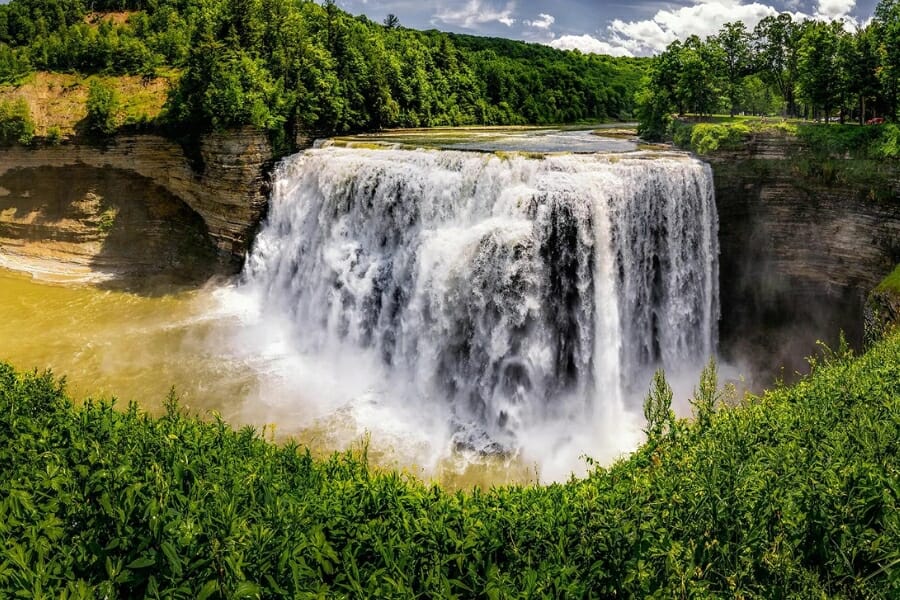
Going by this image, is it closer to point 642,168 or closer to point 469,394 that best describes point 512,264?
point 469,394

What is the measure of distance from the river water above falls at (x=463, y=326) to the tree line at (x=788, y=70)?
6.88 metres

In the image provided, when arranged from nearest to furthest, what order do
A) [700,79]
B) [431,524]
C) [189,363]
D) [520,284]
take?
[431,524]
[520,284]
[189,363]
[700,79]

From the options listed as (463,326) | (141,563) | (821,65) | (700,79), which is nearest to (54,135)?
(463,326)

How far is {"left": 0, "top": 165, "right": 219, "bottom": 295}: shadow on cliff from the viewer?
76.1ft

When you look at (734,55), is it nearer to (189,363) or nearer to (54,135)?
(189,363)

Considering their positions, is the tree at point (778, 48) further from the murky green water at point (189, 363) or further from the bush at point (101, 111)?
the bush at point (101, 111)

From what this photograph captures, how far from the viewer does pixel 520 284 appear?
14859 millimetres

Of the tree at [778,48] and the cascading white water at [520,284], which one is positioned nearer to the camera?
the cascading white water at [520,284]

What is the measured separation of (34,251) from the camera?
2380 cm

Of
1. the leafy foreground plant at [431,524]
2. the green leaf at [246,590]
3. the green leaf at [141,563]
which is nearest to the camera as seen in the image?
the green leaf at [246,590]

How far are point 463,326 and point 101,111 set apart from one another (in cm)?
1831

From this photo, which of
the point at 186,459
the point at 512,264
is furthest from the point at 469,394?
the point at 186,459

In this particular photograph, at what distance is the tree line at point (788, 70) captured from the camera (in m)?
18.4

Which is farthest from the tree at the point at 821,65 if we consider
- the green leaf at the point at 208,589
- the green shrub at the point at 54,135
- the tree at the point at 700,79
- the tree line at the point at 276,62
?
the green shrub at the point at 54,135
